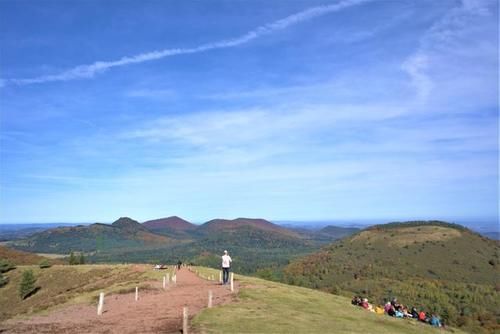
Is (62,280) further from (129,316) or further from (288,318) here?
(288,318)

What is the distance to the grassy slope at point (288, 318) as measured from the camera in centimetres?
2864

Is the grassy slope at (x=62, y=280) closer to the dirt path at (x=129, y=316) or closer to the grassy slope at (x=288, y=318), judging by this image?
the dirt path at (x=129, y=316)

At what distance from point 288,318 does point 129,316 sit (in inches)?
489

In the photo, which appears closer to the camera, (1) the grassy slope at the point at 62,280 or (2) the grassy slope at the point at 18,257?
(1) the grassy slope at the point at 62,280

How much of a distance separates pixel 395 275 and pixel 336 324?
180451 millimetres

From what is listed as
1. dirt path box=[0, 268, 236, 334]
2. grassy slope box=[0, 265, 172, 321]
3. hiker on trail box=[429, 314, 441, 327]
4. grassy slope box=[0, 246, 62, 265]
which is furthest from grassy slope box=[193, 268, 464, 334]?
grassy slope box=[0, 246, 62, 265]

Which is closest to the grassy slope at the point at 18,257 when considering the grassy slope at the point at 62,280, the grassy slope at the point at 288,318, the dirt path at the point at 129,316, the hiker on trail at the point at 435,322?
the grassy slope at the point at 62,280

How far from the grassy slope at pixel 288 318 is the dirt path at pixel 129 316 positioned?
72.6 inches

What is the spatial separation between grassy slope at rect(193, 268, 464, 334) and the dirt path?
184cm

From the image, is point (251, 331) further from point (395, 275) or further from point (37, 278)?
point (395, 275)

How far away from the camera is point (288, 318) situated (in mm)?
32469

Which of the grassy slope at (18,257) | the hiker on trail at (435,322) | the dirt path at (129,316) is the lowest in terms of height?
the hiker on trail at (435,322)

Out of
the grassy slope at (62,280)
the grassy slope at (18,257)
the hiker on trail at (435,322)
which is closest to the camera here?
the hiker on trail at (435,322)

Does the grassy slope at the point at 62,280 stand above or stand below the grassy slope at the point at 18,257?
below
